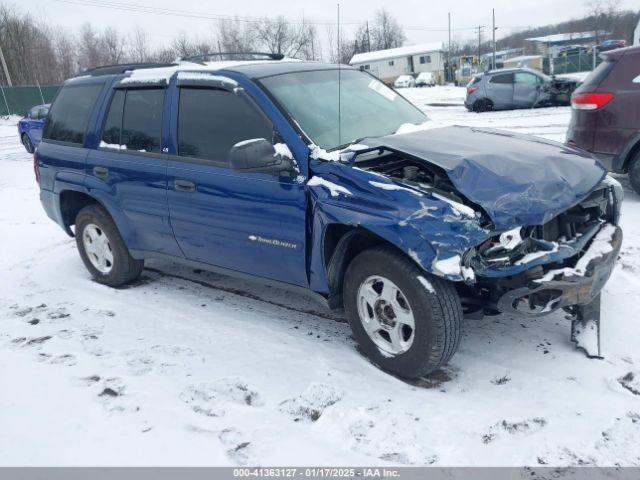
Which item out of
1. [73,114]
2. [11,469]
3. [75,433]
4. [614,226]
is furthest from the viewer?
[73,114]

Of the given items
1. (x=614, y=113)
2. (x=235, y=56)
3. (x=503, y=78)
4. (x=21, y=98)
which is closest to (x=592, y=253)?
(x=235, y=56)

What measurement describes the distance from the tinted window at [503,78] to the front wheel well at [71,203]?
1691cm

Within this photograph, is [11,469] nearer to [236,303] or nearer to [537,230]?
[236,303]

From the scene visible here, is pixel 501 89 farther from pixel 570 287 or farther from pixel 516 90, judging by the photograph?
pixel 570 287

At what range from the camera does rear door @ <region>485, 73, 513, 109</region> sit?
18.8m

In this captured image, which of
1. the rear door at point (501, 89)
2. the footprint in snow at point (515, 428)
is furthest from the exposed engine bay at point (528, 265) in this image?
the rear door at point (501, 89)

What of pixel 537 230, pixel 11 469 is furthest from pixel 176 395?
pixel 537 230

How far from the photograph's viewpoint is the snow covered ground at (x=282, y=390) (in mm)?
2689

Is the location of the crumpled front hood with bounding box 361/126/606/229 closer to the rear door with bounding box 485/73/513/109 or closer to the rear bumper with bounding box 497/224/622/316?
the rear bumper with bounding box 497/224/622/316

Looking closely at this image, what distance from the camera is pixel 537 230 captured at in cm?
322

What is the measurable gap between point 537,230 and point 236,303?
96.8 inches

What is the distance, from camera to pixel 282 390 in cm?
324

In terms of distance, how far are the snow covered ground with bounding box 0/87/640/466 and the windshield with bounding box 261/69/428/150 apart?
56.4 inches

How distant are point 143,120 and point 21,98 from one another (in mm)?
39891
